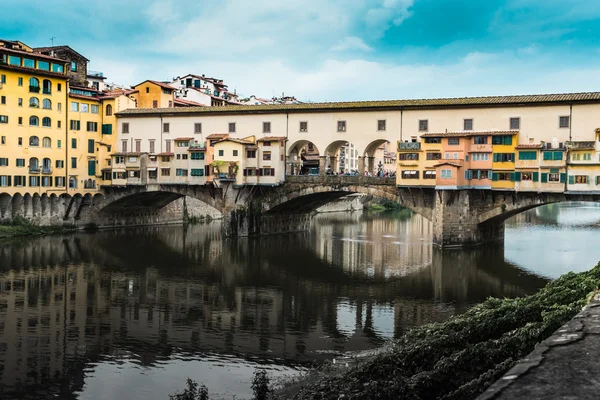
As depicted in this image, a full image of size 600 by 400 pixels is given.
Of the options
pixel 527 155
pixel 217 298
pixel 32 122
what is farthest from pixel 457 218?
pixel 32 122

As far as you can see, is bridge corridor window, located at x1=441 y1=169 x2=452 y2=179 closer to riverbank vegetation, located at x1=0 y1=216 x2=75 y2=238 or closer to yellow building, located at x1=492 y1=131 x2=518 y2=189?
yellow building, located at x1=492 y1=131 x2=518 y2=189

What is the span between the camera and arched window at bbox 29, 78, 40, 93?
5128 cm

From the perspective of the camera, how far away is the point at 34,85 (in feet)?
169

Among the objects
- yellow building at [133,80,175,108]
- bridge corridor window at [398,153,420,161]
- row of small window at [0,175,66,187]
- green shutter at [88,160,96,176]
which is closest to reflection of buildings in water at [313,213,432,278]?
bridge corridor window at [398,153,420,161]

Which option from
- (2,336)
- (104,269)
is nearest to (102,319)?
(2,336)

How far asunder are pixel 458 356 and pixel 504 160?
33.7 metres

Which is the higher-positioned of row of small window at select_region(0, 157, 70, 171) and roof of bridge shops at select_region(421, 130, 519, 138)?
roof of bridge shops at select_region(421, 130, 519, 138)

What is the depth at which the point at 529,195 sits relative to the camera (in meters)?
43.4

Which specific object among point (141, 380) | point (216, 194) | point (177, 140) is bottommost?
point (141, 380)

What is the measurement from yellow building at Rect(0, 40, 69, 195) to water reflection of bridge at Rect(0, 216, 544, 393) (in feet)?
21.8

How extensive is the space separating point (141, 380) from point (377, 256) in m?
28.5

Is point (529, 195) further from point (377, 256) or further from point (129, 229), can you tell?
point (129, 229)

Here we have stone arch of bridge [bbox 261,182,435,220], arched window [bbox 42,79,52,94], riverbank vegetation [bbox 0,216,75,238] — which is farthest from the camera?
arched window [bbox 42,79,52,94]

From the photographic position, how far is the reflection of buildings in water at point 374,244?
3981 centimetres
